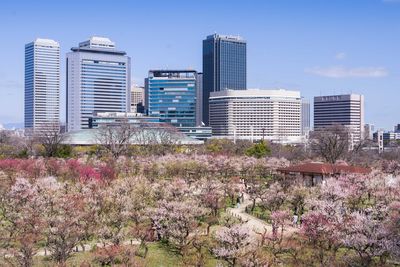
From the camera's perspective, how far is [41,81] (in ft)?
593

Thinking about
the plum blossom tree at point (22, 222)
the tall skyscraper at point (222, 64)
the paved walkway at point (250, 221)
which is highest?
the tall skyscraper at point (222, 64)

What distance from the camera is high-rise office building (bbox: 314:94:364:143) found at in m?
172

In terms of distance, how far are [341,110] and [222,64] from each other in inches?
1724

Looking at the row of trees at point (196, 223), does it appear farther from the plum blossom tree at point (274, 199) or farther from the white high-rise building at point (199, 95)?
the white high-rise building at point (199, 95)

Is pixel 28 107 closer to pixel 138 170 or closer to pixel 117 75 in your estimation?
pixel 117 75

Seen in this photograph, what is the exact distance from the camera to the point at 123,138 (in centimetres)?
6856

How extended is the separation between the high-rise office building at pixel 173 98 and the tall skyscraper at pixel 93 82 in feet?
46.6

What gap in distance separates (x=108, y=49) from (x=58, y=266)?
483 feet

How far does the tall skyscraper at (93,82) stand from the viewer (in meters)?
155

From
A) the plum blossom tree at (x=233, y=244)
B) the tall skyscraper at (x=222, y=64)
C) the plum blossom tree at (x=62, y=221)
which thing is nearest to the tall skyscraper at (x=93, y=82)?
the tall skyscraper at (x=222, y=64)

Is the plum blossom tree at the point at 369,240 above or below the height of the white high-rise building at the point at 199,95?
below

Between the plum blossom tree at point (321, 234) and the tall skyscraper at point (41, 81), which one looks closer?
the plum blossom tree at point (321, 234)

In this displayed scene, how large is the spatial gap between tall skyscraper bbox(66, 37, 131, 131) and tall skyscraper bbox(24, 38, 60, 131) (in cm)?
2469

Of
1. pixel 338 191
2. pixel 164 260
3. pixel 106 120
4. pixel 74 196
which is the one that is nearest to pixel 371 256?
pixel 164 260
